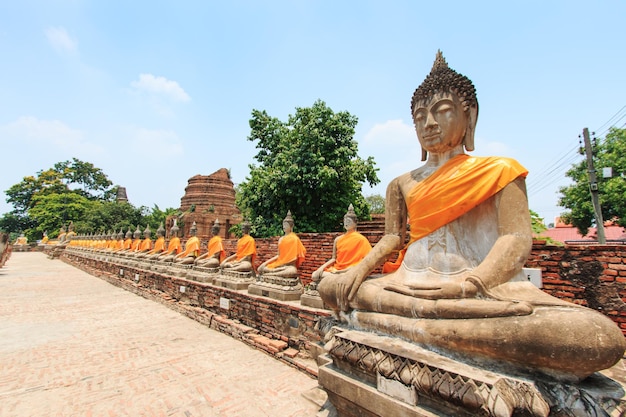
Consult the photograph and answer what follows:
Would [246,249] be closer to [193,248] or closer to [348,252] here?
[193,248]

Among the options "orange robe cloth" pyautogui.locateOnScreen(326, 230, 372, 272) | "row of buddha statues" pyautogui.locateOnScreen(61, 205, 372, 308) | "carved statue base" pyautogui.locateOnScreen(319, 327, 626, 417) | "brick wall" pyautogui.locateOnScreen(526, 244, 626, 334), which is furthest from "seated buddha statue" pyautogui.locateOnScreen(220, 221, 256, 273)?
"brick wall" pyautogui.locateOnScreen(526, 244, 626, 334)

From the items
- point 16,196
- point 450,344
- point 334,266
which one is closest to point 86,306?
point 334,266

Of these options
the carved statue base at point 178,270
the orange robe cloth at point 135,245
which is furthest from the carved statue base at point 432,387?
the orange robe cloth at point 135,245

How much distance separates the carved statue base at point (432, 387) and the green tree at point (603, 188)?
19.2m

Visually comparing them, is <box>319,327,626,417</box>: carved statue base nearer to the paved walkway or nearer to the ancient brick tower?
the paved walkway

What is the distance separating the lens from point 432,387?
1956 millimetres

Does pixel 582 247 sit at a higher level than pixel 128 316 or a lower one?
higher

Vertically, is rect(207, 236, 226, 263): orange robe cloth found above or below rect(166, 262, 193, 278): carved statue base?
above

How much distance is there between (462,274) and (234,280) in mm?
5629

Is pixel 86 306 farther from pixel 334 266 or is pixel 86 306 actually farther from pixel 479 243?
pixel 479 243

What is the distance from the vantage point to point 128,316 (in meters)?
7.43

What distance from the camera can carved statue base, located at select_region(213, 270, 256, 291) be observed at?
6.99 meters

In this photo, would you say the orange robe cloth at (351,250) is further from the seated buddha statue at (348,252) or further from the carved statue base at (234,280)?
the carved statue base at (234,280)

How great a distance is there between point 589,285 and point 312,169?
878 cm
